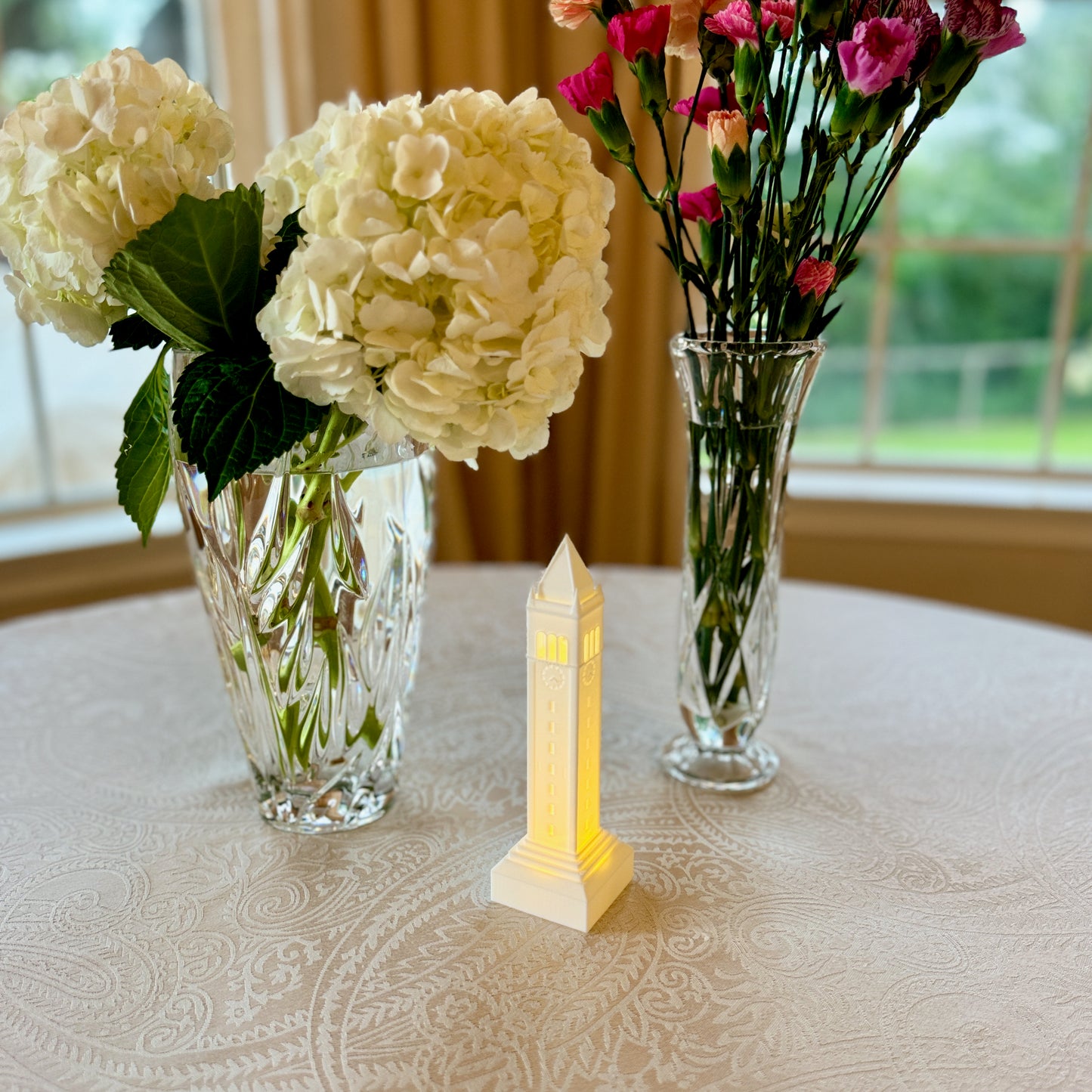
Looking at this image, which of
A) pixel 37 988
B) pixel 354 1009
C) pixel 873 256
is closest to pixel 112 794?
pixel 37 988

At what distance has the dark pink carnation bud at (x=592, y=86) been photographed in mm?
718

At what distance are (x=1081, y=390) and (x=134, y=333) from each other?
2.52 meters

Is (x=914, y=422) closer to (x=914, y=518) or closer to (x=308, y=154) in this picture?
(x=914, y=518)

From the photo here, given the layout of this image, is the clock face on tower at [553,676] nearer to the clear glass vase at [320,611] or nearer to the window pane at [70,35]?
the clear glass vase at [320,611]

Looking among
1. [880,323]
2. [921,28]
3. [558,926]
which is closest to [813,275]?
[921,28]

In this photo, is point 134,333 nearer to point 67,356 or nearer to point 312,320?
point 312,320

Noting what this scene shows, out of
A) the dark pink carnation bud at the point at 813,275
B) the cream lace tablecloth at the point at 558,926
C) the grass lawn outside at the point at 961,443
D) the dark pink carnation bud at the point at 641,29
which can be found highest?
the dark pink carnation bud at the point at 641,29

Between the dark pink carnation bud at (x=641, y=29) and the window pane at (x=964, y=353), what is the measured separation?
66.4 inches

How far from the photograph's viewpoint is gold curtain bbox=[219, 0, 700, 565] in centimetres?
188

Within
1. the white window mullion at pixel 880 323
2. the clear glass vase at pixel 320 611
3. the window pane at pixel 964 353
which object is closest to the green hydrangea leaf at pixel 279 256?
the clear glass vase at pixel 320 611

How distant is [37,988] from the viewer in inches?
26.2

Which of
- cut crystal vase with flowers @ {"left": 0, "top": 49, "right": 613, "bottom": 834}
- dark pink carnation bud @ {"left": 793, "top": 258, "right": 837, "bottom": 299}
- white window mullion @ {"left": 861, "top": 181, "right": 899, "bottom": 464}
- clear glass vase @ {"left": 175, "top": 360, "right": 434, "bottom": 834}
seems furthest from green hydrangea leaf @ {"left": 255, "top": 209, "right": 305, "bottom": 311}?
white window mullion @ {"left": 861, "top": 181, "right": 899, "bottom": 464}

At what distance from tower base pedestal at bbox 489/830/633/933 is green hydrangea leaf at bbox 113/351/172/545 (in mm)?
365

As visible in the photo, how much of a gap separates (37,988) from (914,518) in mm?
1875
